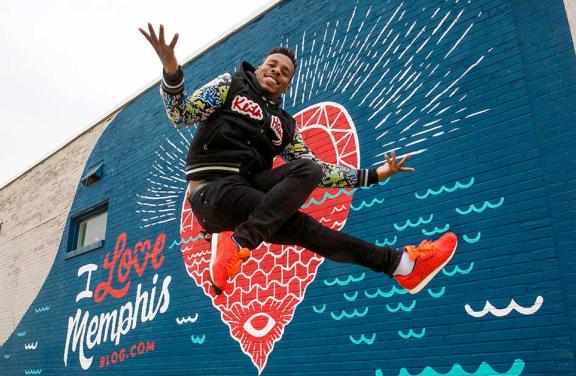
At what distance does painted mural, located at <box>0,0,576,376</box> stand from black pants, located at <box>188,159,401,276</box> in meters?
1.71

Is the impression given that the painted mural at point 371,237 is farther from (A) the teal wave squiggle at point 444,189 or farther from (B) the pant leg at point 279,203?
(B) the pant leg at point 279,203

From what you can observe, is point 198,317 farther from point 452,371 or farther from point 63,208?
point 63,208

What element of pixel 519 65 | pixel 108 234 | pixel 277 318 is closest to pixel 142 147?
pixel 108 234

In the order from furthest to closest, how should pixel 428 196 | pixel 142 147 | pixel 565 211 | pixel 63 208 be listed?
pixel 63 208 → pixel 142 147 → pixel 428 196 → pixel 565 211

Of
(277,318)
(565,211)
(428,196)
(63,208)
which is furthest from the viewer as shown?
(63,208)

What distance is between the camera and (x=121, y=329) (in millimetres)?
7059

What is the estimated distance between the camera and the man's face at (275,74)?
272 cm

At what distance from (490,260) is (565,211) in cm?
66

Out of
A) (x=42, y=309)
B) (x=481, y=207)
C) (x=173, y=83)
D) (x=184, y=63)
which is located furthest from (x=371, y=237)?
(x=42, y=309)

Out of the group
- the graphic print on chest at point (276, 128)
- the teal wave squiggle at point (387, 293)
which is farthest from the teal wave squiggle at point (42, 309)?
the graphic print on chest at point (276, 128)

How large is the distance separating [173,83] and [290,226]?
94 centimetres

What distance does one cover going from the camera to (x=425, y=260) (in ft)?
8.11

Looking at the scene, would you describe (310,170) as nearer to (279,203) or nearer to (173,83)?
(279,203)

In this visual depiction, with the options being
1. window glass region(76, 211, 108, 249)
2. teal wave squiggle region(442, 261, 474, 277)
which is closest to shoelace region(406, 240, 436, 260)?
teal wave squiggle region(442, 261, 474, 277)
